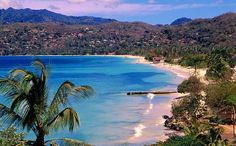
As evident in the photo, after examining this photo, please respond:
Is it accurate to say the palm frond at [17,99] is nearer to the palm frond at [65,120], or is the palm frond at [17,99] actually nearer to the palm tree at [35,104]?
the palm tree at [35,104]

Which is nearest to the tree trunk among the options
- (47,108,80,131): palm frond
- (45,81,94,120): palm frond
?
(47,108,80,131): palm frond

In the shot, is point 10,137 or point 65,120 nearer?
point 65,120

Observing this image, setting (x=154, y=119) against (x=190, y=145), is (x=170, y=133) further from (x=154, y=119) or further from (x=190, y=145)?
(x=190, y=145)

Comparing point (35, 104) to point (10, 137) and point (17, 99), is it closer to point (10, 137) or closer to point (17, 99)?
point (17, 99)

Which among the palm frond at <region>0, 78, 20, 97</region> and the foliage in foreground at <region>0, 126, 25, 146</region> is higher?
the palm frond at <region>0, 78, 20, 97</region>

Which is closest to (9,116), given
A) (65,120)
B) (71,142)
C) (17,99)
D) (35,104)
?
(17,99)

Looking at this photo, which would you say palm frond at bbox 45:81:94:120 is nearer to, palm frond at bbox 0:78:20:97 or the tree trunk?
the tree trunk

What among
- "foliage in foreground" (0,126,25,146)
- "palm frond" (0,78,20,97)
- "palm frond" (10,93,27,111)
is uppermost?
"palm frond" (0,78,20,97)
